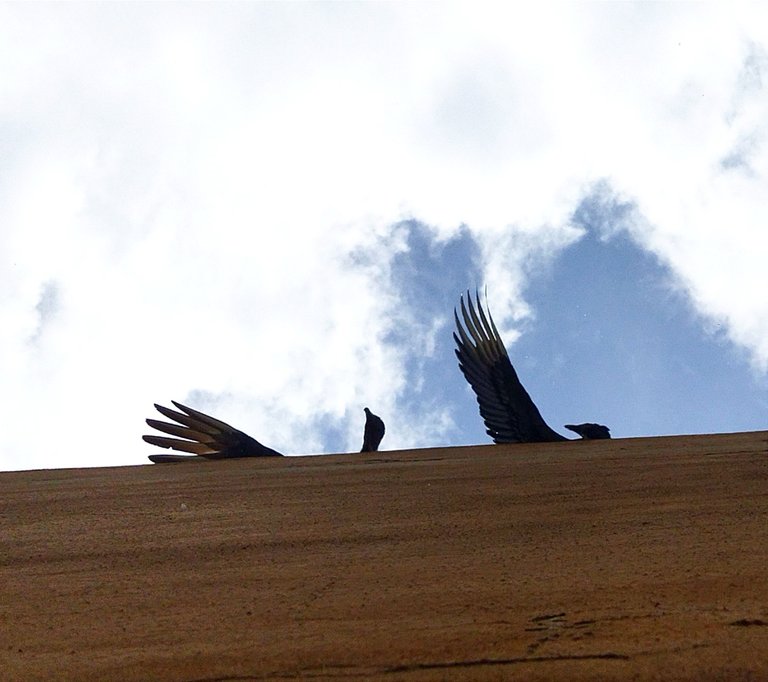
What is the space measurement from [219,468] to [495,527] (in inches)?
57.6

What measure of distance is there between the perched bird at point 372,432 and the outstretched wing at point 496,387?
53 cm

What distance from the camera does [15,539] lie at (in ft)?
5.82

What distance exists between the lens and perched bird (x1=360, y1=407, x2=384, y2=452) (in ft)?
13.5

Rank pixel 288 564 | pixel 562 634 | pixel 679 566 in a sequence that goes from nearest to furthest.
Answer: pixel 562 634 → pixel 679 566 → pixel 288 564

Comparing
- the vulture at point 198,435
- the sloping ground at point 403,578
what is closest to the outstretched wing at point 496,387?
the vulture at point 198,435

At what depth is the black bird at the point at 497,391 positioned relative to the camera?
4.21 meters

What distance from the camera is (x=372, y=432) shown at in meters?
4.16

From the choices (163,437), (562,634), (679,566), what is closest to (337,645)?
(562,634)

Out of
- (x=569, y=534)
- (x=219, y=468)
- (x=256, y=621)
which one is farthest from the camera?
(x=219, y=468)

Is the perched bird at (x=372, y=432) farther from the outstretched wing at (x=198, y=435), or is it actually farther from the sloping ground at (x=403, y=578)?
the sloping ground at (x=403, y=578)

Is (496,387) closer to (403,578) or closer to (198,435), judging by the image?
(198,435)

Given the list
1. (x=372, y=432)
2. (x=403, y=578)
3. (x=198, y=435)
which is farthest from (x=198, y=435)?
(x=403, y=578)

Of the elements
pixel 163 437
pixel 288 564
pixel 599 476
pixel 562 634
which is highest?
pixel 163 437

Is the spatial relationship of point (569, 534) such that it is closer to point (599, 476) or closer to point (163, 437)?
point (599, 476)
